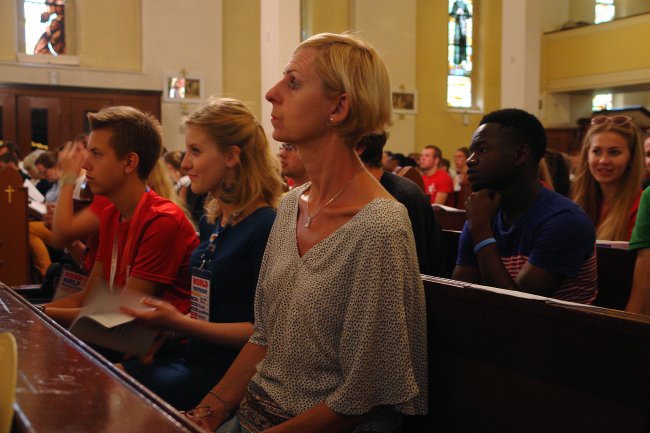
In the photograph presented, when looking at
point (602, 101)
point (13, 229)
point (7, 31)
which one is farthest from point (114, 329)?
point (602, 101)

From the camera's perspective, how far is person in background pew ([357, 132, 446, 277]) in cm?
344

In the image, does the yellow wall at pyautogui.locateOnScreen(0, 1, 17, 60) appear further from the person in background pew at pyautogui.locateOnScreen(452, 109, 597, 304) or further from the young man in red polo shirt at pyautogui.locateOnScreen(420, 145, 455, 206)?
the person in background pew at pyautogui.locateOnScreen(452, 109, 597, 304)

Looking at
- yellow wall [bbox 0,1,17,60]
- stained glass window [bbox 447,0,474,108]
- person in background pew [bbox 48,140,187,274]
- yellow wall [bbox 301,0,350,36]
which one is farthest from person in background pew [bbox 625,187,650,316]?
stained glass window [bbox 447,0,474,108]

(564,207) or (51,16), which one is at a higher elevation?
(51,16)

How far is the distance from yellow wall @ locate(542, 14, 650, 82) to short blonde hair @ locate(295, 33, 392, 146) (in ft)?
55.2

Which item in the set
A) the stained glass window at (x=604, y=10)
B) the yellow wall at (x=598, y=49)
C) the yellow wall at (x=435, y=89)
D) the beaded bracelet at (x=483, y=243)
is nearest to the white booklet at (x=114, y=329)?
the beaded bracelet at (x=483, y=243)

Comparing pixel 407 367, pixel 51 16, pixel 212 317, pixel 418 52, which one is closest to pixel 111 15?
pixel 51 16

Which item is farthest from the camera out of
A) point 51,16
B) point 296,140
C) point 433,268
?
point 51,16

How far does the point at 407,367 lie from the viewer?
1644 mm

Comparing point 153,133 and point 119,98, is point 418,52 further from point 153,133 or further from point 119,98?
point 153,133

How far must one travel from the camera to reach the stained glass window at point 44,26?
47.1ft

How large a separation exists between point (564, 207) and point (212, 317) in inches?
48.5

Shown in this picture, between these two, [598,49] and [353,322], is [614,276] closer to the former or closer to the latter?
[353,322]

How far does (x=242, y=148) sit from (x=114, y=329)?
81 cm
